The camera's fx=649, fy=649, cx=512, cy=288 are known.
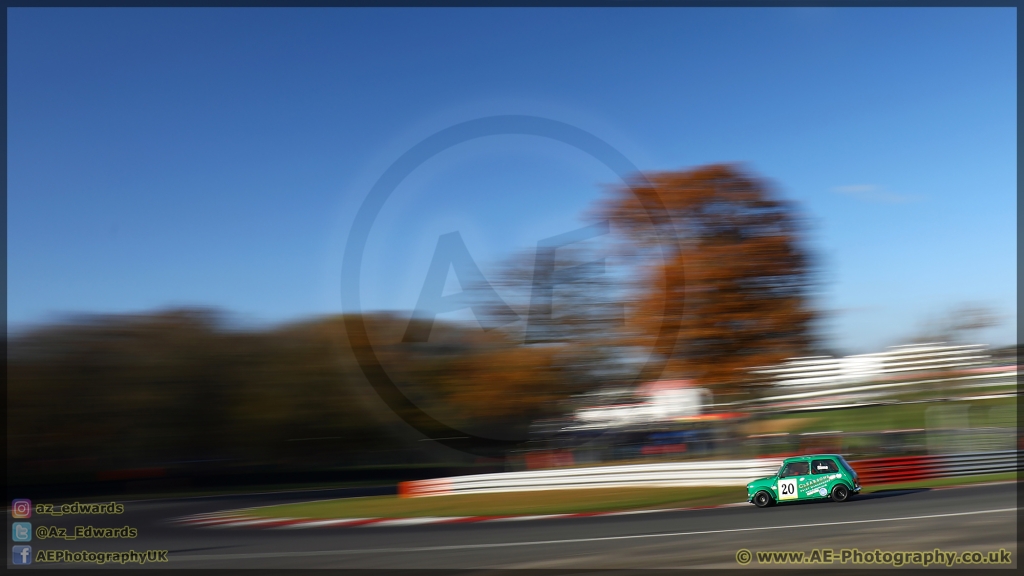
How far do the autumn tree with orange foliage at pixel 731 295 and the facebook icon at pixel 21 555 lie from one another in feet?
39.6

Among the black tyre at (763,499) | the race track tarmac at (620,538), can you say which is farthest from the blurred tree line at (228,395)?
the black tyre at (763,499)

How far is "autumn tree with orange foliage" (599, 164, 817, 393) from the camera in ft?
50.3

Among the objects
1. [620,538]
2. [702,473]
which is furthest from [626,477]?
[620,538]

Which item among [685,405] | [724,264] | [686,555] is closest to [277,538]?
[686,555]

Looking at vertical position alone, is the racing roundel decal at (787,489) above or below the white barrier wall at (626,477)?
above

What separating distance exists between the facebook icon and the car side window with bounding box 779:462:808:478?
10.8m

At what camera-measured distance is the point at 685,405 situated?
52.5ft

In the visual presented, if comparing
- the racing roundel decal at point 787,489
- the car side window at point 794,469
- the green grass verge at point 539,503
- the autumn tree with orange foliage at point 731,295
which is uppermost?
the autumn tree with orange foliage at point 731,295

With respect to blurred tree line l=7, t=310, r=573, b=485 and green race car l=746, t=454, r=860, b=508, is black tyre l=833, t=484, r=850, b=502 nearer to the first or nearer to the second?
green race car l=746, t=454, r=860, b=508

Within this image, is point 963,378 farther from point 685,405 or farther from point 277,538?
point 277,538

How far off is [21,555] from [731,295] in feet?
45.3

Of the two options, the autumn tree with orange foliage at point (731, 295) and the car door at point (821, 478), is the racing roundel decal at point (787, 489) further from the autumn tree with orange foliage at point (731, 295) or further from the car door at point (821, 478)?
the autumn tree with orange foliage at point (731, 295)

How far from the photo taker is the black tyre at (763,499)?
34.9ft

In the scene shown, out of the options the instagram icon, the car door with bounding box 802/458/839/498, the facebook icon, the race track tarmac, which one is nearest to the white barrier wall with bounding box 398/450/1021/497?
the car door with bounding box 802/458/839/498
